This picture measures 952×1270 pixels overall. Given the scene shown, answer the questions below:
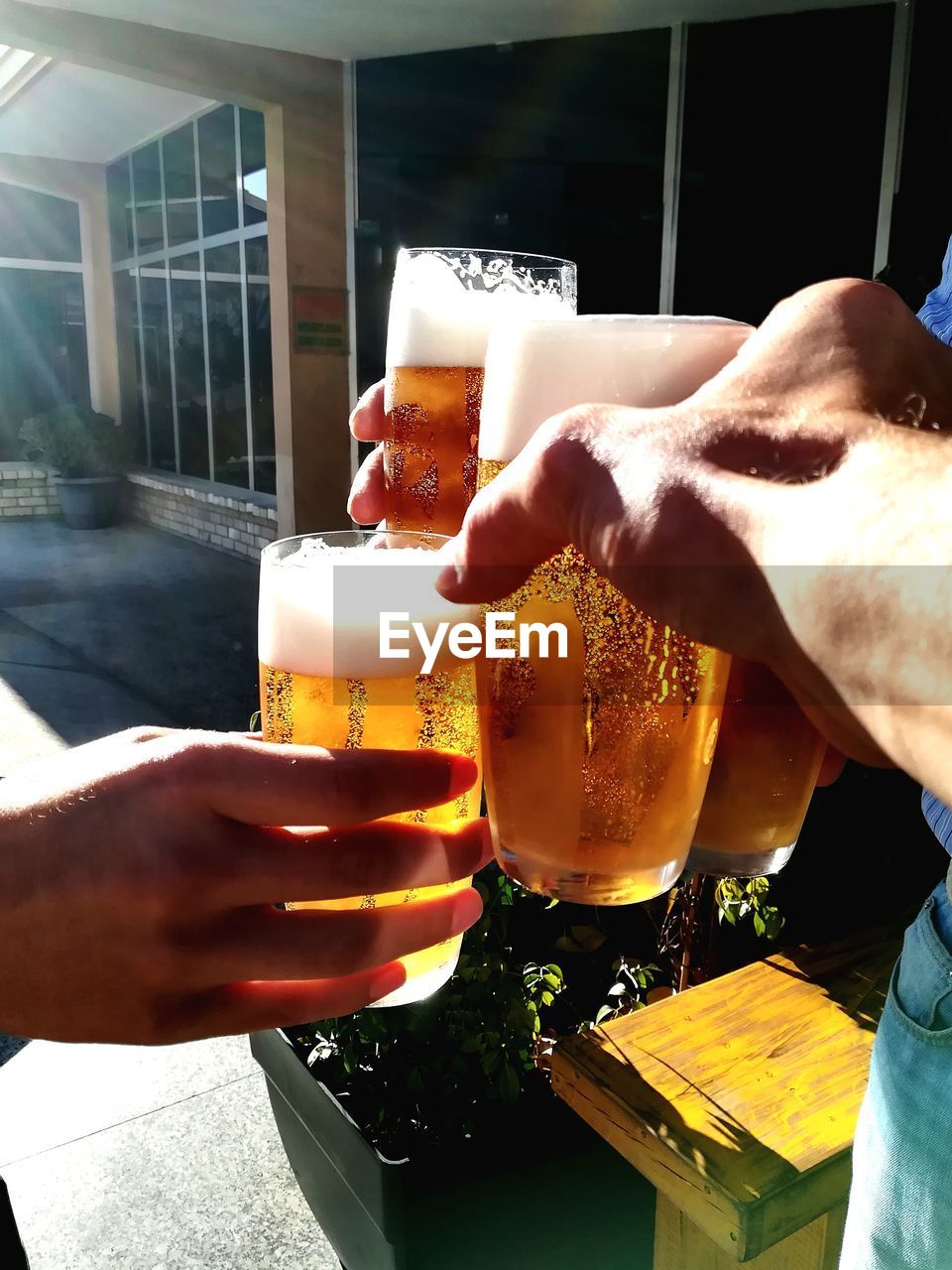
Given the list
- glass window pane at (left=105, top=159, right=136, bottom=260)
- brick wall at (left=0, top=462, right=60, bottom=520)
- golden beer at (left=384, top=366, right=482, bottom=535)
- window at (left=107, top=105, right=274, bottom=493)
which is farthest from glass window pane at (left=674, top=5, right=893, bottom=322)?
brick wall at (left=0, top=462, right=60, bottom=520)

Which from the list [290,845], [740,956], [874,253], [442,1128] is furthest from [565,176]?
[290,845]

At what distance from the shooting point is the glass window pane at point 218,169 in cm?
913

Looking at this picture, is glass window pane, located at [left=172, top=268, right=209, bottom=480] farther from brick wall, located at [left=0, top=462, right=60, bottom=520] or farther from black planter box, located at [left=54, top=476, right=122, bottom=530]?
brick wall, located at [left=0, top=462, right=60, bottom=520]

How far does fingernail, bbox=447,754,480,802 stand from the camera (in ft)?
2.64

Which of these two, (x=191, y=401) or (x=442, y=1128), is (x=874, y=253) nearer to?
(x=442, y=1128)

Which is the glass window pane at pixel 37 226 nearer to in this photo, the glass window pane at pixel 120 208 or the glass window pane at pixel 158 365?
the glass window pane at pixel 120 208

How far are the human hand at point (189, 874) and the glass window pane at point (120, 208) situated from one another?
1263 cm

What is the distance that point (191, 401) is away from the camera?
435 inches

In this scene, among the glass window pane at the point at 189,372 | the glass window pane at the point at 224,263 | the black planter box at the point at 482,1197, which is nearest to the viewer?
the black planter box at the point at 482,1197

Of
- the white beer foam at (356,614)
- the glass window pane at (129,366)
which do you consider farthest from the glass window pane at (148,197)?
the white beer foam at (356,614)

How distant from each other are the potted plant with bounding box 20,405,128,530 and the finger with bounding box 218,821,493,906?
11792 mm

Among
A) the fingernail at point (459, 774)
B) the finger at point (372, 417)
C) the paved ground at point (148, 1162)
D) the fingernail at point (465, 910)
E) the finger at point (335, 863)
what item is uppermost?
the finger at point (372, 417)

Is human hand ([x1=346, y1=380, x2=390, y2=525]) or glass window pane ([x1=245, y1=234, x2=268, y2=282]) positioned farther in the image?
glass window pane ([x1=245, y1=234, x2=268, y2=282])

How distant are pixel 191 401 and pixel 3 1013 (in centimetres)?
1105
